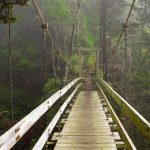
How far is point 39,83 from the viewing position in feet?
69.9

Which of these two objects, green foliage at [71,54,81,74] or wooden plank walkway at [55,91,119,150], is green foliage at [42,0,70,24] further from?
wooden plank walkway at [55,91,119,150]

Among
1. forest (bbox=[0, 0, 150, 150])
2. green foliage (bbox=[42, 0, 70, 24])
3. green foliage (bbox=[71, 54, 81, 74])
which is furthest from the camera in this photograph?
green foliage (bbox=[42, 0, 70, 24])

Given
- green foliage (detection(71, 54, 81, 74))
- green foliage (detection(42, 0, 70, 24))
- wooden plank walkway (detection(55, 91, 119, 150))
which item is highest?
green foliage (detection(42, 0, 70, 24))

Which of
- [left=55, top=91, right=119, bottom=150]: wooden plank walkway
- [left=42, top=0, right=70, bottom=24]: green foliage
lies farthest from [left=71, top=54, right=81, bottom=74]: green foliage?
[left=55, top=91, right=119, bottom=150]: wooden plank walkway

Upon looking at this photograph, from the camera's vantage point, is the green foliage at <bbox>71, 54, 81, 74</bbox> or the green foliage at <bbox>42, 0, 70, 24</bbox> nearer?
the green foliage at <bbox>71, 54, 81, 74</bbox>

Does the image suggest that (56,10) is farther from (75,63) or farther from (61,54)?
(61,54)

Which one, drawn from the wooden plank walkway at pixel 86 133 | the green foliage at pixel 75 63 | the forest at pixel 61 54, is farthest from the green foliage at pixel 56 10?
the wooden plank walkway at pixel 86 133

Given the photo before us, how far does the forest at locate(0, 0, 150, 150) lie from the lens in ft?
64.0

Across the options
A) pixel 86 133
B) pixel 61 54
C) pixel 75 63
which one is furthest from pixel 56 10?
pixel 86 133

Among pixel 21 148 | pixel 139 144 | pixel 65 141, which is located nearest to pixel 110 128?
pixel 65 141

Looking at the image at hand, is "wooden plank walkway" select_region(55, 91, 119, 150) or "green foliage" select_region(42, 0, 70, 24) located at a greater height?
"green foliage" select_region(42, 0, 70, 24)

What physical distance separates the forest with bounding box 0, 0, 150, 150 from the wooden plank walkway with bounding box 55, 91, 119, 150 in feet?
→ 22.0

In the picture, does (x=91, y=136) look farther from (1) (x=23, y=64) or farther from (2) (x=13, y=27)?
(2) (x=13, y=27)

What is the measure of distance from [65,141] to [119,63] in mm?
20441
